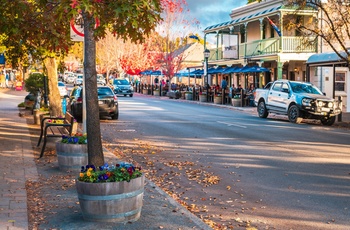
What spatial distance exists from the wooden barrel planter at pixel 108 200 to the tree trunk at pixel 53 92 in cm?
1191

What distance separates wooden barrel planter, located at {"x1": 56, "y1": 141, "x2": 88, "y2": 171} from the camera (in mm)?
9641

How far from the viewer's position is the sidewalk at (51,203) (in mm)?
6262

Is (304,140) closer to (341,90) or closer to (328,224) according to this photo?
(328,224)

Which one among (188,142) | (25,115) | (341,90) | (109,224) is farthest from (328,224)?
(341,90)

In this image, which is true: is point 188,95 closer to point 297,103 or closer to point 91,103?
point 297,103

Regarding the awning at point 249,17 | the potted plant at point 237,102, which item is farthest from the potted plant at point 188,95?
the potted plant at point 237,102

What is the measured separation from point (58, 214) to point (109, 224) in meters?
1.00

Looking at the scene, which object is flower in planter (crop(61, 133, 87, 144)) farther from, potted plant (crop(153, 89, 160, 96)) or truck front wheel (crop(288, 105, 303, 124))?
potted plant (crop(153, 89, 160, 96))

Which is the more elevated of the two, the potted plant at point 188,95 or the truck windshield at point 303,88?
the truck windshield at point 303,88

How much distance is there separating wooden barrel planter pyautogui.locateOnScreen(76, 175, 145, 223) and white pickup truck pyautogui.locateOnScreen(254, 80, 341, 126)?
53.8 feet

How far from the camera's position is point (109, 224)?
20.1 ft

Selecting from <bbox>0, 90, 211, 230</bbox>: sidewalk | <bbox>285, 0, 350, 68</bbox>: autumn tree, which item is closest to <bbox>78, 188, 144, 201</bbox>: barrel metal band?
<bbox>0, 90, 211, 230</bbox>: sidewalk

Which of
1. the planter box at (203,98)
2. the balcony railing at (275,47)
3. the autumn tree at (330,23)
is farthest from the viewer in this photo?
the planter box at (203,98)

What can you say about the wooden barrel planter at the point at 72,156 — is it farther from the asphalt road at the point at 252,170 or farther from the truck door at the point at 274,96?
the truck door at the point at 274,96
